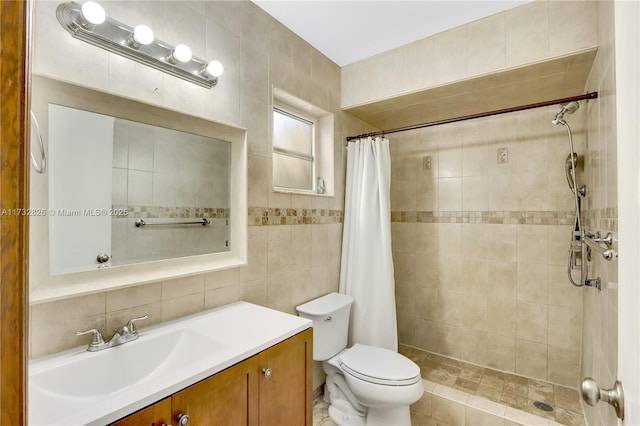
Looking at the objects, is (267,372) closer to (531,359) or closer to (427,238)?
(427,238)

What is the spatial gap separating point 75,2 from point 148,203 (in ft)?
2.47

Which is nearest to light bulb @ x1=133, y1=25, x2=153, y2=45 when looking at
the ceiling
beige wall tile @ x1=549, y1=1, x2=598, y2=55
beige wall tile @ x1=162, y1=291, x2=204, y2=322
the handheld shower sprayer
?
the ceiling

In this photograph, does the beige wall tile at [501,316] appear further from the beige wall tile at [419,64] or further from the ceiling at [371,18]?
the ceiling at [371,18]

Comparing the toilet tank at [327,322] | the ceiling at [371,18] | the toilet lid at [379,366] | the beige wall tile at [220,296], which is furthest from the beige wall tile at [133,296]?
the ceiling at [371,18]

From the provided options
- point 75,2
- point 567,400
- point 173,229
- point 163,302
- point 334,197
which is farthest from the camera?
point 334,197

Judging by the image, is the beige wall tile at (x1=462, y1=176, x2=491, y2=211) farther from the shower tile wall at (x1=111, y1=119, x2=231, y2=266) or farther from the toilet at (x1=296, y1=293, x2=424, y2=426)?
the shower tile wall at (x1=111, y1=119, x2=231, y2=266)

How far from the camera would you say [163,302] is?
131cm

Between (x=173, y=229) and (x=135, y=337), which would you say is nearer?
(x=135, y=337)

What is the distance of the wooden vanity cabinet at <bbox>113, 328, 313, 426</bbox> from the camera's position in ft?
2.85

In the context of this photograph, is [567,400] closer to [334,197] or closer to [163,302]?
[334,197]

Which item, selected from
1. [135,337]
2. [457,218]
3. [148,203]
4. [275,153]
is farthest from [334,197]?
[135,337]

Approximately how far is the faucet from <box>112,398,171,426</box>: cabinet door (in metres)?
0.39

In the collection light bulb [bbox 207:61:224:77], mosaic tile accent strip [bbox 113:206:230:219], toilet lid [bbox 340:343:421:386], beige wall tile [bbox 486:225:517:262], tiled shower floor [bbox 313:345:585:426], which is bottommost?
tiled shower floor [bbox 313:345:585:426]

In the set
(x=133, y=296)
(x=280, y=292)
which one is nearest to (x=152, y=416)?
(x=133, y=296)
